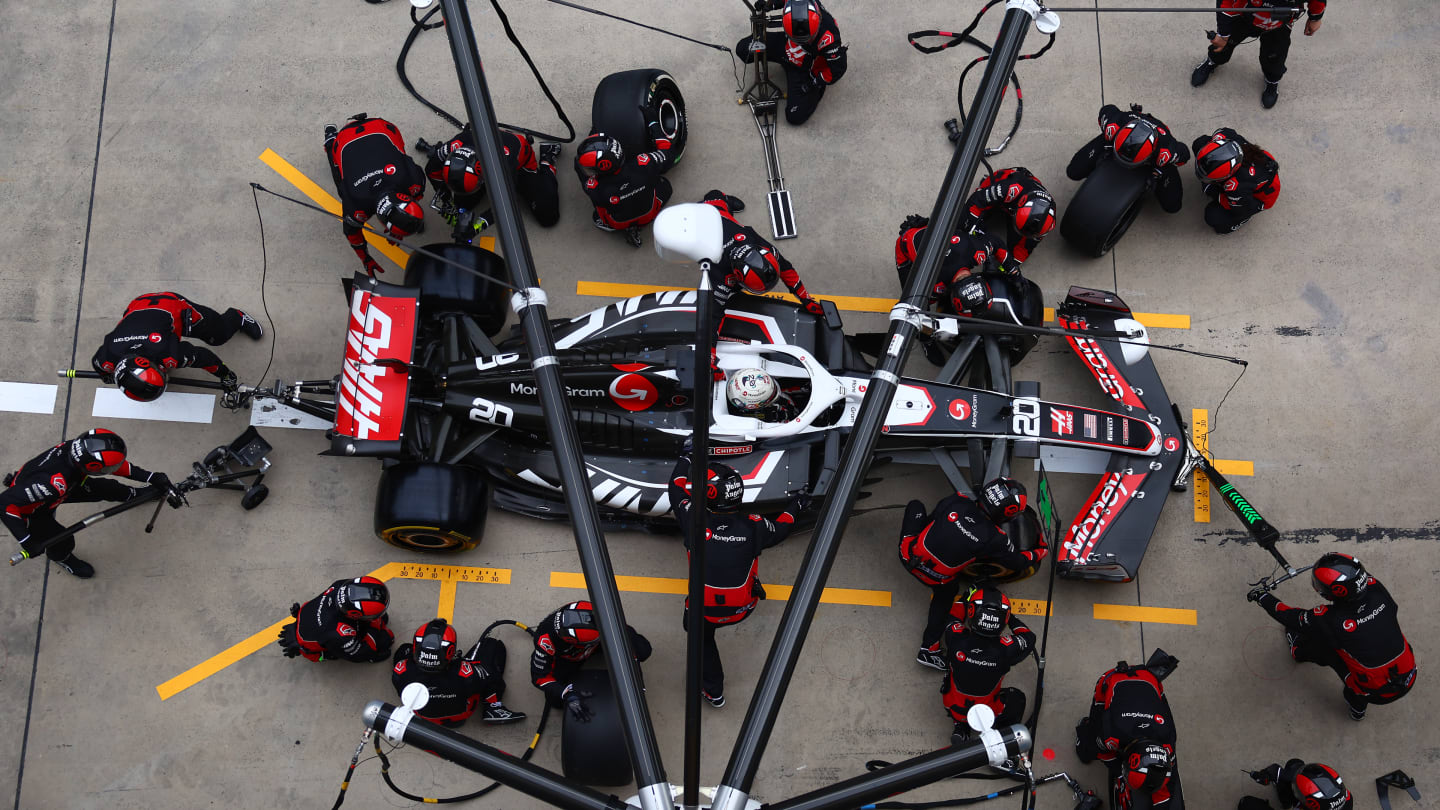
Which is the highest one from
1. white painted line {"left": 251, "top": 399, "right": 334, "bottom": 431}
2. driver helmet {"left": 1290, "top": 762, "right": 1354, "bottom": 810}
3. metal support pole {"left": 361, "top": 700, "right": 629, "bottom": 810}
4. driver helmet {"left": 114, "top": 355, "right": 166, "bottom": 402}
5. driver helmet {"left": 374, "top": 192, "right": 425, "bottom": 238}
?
driver helmet {"left": 374, "top": 192, "right": 425, "bottom": 238}

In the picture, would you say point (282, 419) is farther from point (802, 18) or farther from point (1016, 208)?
point (1016, 208)

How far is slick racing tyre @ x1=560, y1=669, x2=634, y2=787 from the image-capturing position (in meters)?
7.13

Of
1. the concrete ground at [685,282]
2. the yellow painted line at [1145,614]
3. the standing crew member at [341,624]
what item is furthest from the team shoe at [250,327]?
the yellow painted line at [1145,614]

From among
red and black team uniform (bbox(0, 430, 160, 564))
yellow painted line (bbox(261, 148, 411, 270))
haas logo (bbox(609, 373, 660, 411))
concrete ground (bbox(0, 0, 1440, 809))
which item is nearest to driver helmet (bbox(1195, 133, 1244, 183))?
concrete ground (bbox(0, 0, 1440, 809))

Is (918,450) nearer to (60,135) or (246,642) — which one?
(246,642)

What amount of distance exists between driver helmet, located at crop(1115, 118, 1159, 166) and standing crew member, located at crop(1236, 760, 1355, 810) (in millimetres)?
4740

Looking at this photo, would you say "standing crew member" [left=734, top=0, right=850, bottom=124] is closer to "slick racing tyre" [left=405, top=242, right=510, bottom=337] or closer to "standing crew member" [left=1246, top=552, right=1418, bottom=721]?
"slick racing tyre" [left=405, top=242, right=510, bottom=337]

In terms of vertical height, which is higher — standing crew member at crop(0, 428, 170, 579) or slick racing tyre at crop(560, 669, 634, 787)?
standing crew member at crop(0, 428, 170, 579)

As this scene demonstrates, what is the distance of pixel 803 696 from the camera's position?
7832 millimetres


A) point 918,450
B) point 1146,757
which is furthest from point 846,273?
point 1146,757

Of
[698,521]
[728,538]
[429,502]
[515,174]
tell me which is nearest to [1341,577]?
[728,538]

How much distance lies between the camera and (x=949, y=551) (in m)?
7.23

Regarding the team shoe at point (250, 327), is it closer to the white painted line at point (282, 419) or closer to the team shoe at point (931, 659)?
the white painted line at point (282, 419)

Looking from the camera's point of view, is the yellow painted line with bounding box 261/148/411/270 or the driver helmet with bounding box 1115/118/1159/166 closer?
the driver helmet with bounding box 1115/118/1159/166
